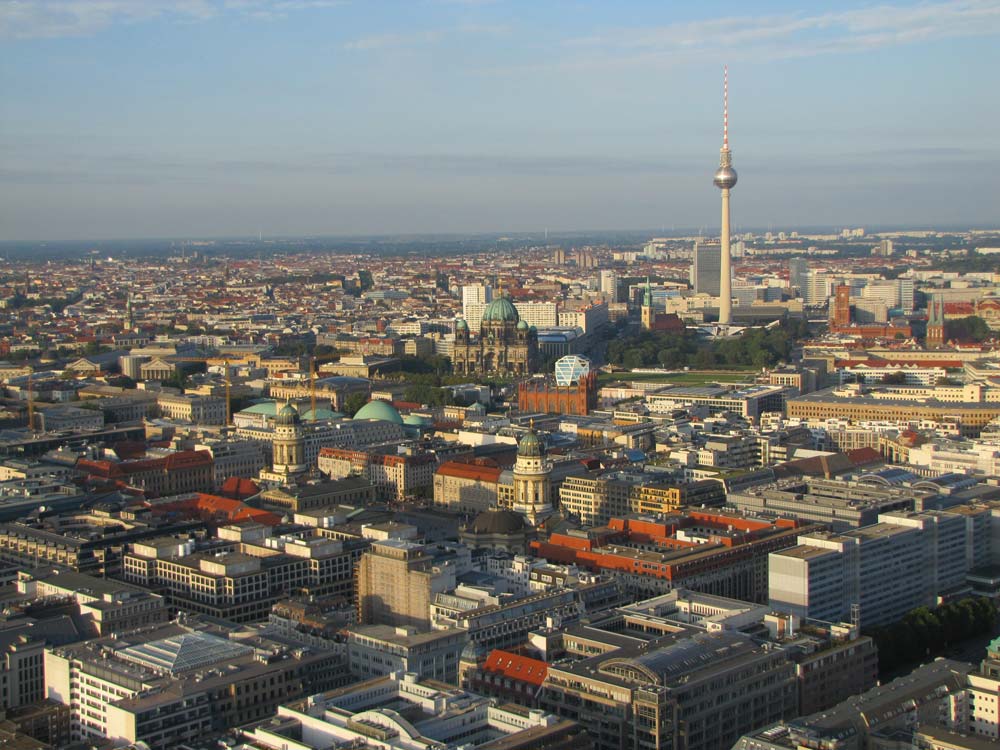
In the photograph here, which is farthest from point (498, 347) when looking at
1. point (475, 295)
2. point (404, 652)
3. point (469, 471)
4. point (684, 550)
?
point (404, 652)

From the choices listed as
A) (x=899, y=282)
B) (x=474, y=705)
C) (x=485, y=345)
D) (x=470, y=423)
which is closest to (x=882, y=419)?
(x=470, y=423)

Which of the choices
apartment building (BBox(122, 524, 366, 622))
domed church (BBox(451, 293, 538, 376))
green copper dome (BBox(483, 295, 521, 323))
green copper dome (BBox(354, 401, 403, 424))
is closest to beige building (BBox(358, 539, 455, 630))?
apartment building (BBox(122, 524, 366, 622))

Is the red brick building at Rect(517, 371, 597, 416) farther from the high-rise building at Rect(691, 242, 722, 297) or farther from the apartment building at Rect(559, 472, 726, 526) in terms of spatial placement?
the high-rise building at Rect(691, 242, 722, 297)

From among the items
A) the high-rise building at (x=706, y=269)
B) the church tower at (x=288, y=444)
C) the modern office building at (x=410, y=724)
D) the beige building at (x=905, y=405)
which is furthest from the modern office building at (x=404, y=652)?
the high-rise building at (x=706, y=269)

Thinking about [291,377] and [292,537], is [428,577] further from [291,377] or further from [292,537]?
[291,377]

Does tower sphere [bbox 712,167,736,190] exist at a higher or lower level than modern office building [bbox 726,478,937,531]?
higher

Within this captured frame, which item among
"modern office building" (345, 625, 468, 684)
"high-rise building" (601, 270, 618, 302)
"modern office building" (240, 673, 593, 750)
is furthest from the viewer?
"high-rise building" (601, 270, 618, 302)

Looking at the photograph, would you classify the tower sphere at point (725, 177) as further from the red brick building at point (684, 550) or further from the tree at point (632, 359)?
the red brick building at point (684, 550)
